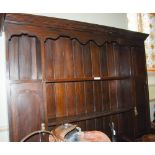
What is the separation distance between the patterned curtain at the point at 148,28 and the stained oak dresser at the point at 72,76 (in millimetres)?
781

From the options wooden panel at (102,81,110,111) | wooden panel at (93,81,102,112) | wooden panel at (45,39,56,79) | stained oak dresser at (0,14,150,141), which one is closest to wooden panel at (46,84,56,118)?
stained oak dresser at (0,14,150,141)

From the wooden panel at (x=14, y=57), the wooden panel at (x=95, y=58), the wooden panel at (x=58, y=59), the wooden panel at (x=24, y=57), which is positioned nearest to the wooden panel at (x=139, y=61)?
the wooden panel at (x=95, y=58)

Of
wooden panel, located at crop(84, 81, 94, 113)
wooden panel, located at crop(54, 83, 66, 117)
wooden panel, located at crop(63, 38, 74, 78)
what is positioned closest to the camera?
wooden panel, located at crop(54, 83, 66, 117)

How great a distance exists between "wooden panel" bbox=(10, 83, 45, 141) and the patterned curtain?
7.87 feet

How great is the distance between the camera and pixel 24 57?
203 cm

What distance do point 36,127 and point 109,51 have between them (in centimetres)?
157

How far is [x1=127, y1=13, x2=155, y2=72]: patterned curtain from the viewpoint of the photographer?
3443 millimetres

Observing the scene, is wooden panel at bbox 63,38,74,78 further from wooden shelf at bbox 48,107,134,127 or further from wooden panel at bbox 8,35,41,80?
wooden shelf at bbox 48,107,134,127

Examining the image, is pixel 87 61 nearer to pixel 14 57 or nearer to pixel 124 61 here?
pixel 124 61

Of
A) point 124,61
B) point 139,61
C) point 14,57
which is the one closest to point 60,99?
point 14,57

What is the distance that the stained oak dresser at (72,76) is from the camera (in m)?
1.78

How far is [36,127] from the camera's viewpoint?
5.98 ft
